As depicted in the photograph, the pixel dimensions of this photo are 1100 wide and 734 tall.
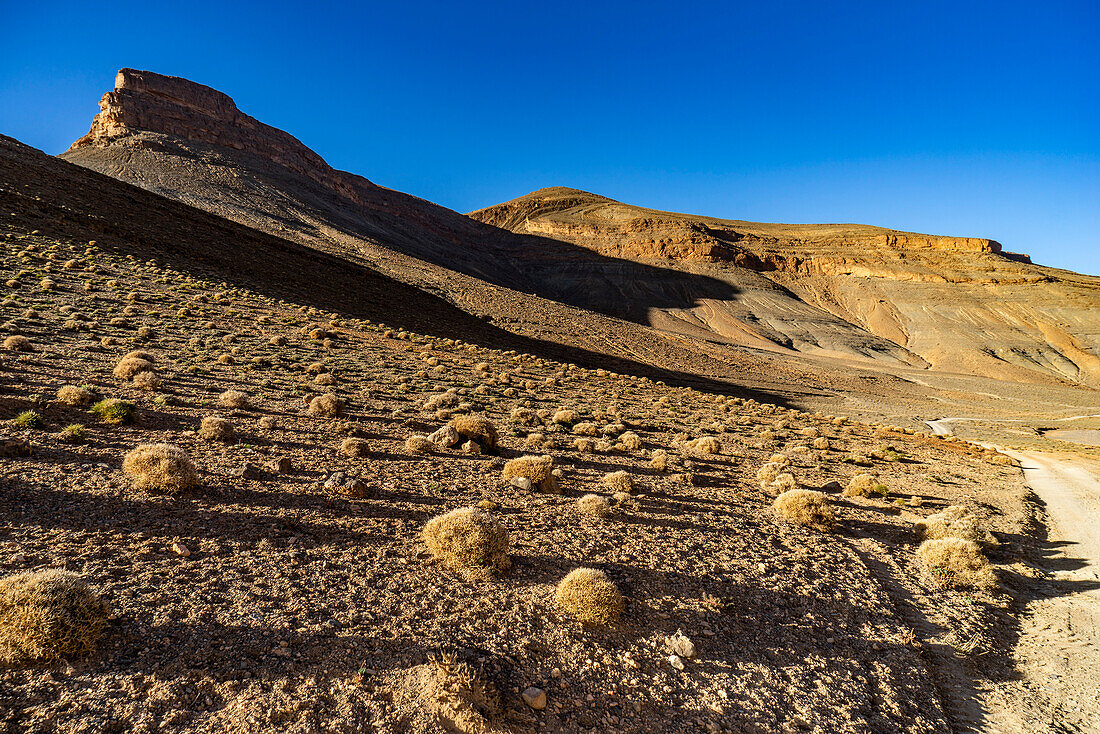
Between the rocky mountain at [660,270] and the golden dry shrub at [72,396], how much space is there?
33180 mm

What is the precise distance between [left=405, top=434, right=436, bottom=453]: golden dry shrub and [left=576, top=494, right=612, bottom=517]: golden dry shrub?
402 cm

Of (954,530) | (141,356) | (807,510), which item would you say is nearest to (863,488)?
(954,530)

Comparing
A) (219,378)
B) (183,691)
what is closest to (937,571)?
(183,691)

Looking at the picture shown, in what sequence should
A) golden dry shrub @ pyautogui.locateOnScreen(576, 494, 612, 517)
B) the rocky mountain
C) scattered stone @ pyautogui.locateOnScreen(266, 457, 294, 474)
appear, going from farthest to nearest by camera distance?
the rocky mountain < golden dry shrub @ pyautogui.locateOnScreen(576, 494, 612, 517) < scattered stone @ pyautogui.locateOnScreen(266, 457, 294, 474)

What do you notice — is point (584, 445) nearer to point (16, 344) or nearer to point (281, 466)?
point (281, 466)

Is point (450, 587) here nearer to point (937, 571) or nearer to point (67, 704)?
point (67, 704)

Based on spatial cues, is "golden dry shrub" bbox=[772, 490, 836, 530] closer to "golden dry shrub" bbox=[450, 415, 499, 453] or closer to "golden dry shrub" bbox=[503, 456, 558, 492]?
"golden dry shrub" bbox=[503, 456, 558, 492]

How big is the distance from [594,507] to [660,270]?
8535cm

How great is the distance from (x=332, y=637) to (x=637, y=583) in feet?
13.6

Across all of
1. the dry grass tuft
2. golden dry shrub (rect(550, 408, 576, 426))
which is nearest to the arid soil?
the dry grass tuft

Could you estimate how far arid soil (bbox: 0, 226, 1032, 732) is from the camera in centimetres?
428

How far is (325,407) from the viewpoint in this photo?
1238 cm

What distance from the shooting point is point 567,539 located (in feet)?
26.1

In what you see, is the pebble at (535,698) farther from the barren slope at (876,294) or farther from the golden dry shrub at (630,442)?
the barren slope at (876,294)
